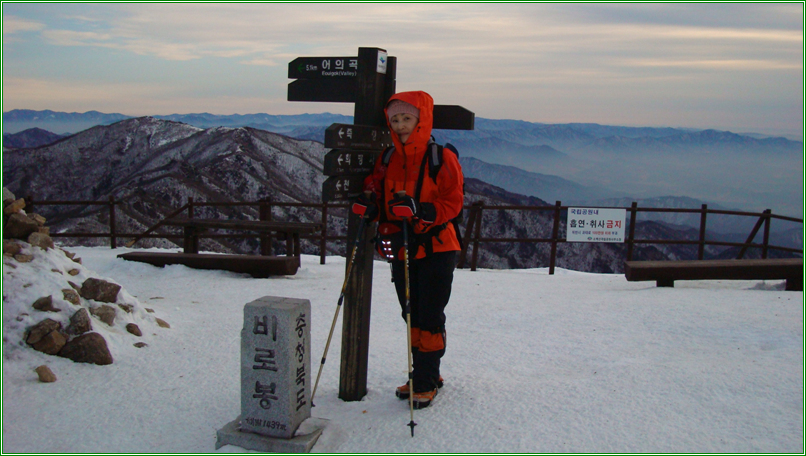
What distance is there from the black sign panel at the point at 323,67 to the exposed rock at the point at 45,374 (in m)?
2.65

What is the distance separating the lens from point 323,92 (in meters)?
4.19

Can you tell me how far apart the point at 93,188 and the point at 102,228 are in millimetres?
14453

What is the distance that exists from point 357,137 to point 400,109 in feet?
1.03

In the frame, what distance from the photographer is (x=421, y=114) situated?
3688 millimetres

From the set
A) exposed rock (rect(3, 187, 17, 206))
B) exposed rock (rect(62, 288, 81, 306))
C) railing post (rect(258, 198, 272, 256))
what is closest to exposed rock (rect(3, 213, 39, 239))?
exposed rock (rect(3, 187, 17, 206))

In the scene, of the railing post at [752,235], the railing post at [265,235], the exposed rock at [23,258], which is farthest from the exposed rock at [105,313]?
the railing post at [752,235]

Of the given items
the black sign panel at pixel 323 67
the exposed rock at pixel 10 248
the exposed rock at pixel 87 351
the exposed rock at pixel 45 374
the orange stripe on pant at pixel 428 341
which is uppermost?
the black sign panel at pixel 323 67

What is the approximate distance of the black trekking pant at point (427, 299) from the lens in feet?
12.2

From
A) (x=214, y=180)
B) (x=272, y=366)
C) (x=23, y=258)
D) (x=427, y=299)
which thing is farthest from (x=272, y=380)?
(x=214, y=180)

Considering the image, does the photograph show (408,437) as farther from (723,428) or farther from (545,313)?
(545,313)

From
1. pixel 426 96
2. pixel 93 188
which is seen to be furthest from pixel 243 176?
pixel 426 96

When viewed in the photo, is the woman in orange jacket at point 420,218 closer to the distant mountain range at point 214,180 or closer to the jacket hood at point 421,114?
the jacket hood at point 421,114

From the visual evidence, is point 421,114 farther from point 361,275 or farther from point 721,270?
point 721,270

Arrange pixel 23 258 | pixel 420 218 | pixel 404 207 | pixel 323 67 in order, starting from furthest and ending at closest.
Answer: pixel 23 258, pixel 323 67, pixel 420 218, pixel 404 207
